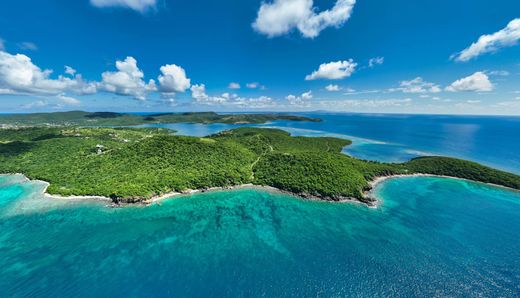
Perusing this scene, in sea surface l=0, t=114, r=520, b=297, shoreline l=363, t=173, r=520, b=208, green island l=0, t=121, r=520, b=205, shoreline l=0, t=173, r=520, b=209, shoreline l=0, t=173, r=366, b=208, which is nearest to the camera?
sea surface l=0, t=114, r=520, b=297

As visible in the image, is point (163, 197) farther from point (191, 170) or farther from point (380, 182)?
point (380, 182)

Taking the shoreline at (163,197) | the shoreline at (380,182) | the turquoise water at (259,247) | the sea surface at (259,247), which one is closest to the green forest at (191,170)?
the shoreline at (163,197)

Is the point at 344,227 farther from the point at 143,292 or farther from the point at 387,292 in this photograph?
the point at 143,292

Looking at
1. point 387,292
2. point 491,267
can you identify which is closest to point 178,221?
point 387,292

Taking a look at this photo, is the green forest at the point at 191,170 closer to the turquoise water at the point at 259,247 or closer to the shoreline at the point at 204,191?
the shoreline at the point at 204,191

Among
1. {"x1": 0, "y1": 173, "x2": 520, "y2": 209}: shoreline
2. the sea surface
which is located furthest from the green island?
the sea surface

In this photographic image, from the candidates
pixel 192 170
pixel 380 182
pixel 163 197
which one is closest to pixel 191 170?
pixel 192 170

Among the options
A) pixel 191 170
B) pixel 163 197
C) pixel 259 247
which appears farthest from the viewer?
pixel 191 170

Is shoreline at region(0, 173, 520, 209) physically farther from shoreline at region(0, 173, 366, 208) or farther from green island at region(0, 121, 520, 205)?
green island at region(0, 121, 520, 205)
